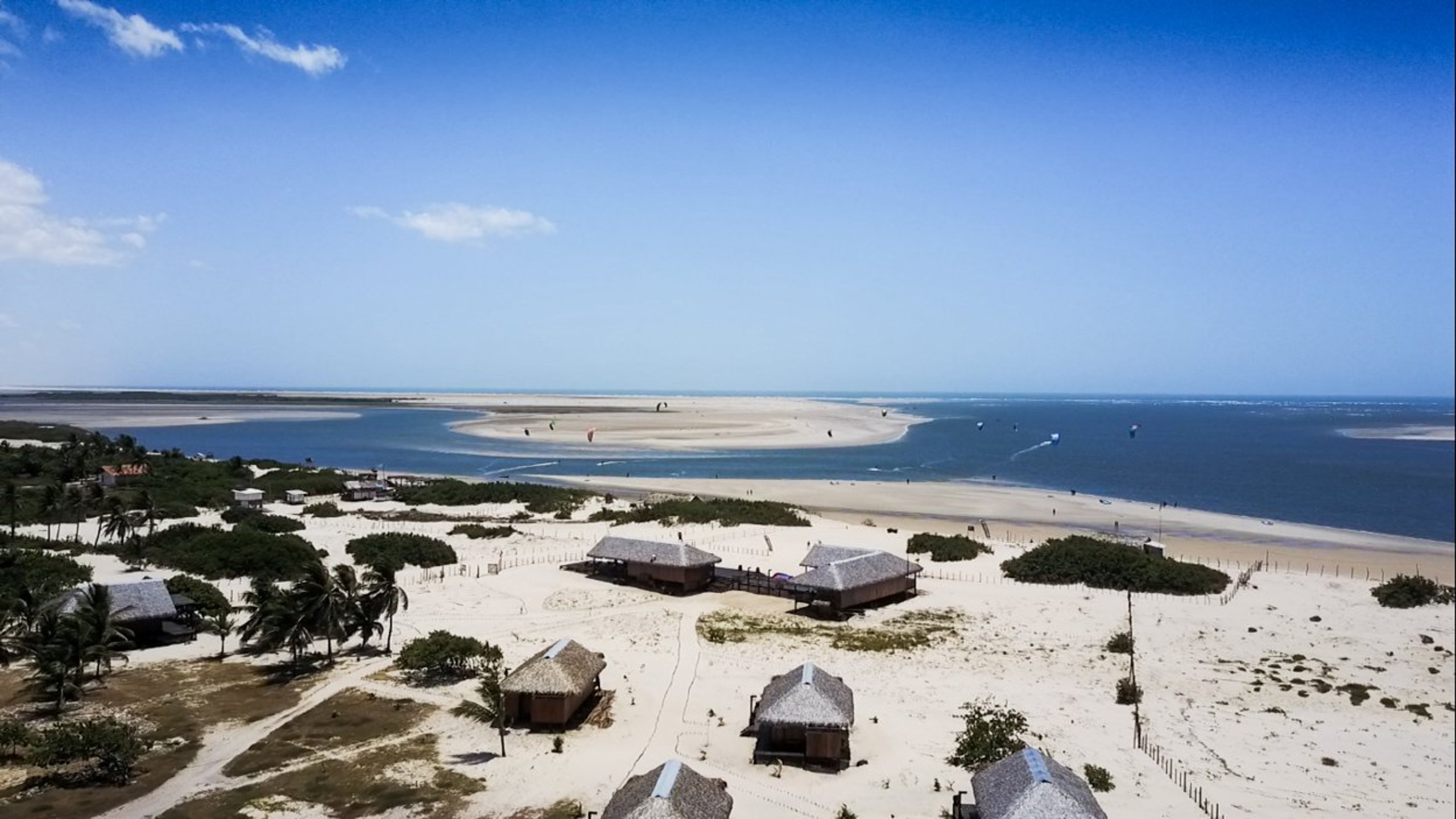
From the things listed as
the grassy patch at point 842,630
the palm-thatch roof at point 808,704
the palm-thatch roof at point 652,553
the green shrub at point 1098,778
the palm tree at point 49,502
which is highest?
the palm tree at point 49,502

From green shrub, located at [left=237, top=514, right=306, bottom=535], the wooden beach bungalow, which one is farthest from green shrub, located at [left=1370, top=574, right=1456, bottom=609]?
green shrub, located at [left=237, top=514, right=306, bottom=535]

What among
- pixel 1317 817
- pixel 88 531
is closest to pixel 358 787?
pixel 1317 817

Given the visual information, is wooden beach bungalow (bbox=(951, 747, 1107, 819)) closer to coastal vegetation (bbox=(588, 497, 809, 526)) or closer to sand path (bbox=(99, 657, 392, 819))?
sand path (bbox=(99, 657, 392, 819))

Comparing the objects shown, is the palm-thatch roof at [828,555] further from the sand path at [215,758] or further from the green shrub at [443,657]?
the sand path at [215,758]

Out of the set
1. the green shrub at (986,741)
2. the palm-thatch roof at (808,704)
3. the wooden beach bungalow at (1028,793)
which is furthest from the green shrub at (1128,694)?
the palm-thatch roof at (808,704)

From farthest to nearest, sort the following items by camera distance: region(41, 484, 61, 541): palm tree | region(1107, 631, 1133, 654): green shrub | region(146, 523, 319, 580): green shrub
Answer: region(41, 484, 61, 541): palm tree
region(146, 523, 319, 580): green shrub
region(1107, 631, 1133, 654): green shrub

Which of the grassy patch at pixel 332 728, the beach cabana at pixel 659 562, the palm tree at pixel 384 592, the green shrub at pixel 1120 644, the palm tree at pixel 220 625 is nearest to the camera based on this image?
the grassy patch at pixel 332 728

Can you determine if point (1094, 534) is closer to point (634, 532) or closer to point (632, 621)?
point (634, 532)
